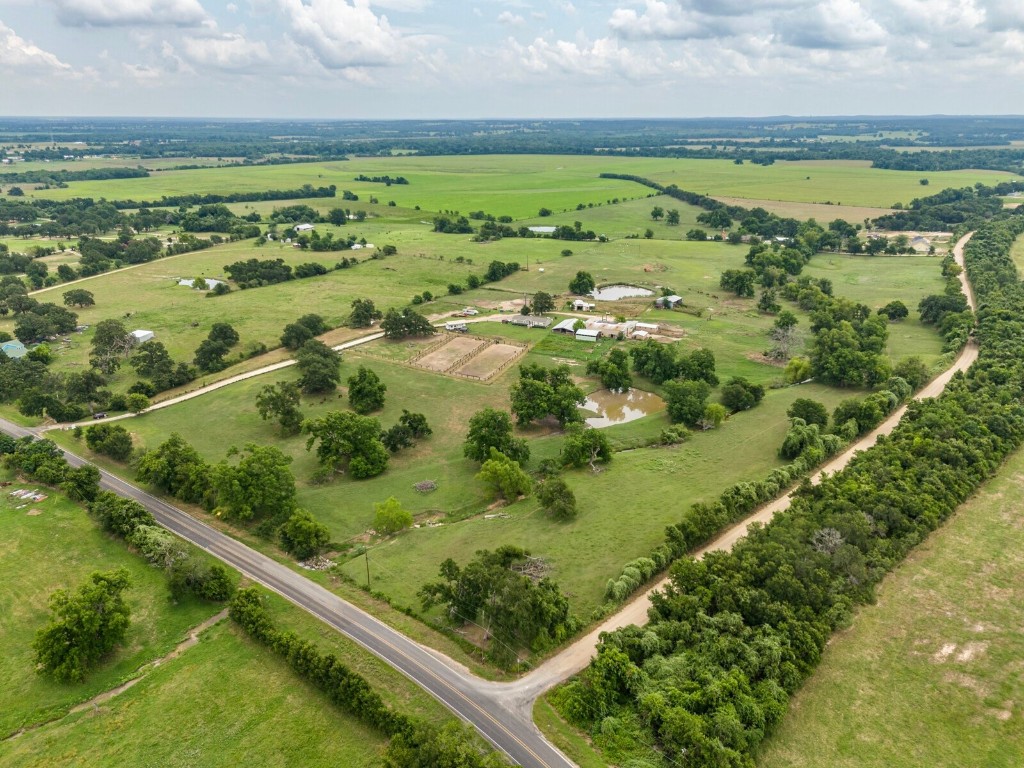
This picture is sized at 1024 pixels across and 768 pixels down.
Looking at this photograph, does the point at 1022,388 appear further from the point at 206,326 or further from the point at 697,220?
the point at 697,220

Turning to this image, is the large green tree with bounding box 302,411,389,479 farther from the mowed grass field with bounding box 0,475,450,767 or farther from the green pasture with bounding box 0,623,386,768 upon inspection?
the green pasture with bounding box 0,623,386,768

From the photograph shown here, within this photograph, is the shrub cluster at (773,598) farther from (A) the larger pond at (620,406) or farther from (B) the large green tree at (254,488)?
(B) the large green tree at (254,488)

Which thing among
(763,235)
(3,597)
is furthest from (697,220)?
(3,597)

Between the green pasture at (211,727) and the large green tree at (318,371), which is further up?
the large green tree at (318,371)

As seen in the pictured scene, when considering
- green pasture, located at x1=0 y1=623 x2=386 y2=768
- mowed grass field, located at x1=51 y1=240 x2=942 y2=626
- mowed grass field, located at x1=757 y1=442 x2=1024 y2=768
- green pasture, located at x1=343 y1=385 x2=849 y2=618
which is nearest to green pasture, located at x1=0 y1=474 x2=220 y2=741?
green pasture, located at x1=0 y1=623 x2=386 y2=768

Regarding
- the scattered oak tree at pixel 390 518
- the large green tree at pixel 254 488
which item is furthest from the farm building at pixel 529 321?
the large green tree at pixel 254 488

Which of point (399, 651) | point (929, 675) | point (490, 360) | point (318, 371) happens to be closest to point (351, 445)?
point (318, 371)
